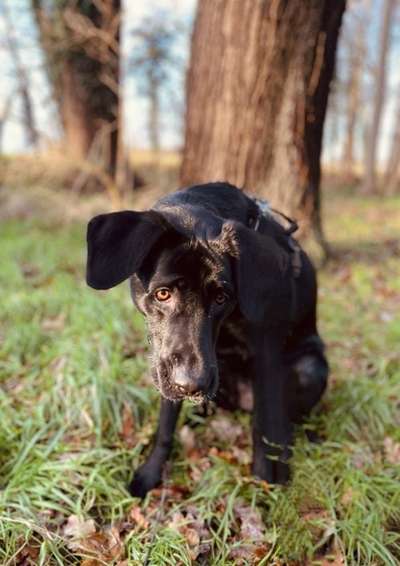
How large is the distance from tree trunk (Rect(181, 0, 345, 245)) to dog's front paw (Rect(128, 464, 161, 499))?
298cm

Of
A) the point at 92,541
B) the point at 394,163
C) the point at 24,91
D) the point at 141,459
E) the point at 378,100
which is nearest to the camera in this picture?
the point at 92,541

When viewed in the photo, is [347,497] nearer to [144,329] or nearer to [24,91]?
[144,329]

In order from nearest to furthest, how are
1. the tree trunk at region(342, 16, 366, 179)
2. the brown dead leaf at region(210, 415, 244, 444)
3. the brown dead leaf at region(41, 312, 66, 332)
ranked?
1. the brown dead leaf at region(210, 415, 244, 444)
2. the brown dead leaf at region(41, 312, 66, 332)
3. the tree trunk at region(342, 16, 366, 179)

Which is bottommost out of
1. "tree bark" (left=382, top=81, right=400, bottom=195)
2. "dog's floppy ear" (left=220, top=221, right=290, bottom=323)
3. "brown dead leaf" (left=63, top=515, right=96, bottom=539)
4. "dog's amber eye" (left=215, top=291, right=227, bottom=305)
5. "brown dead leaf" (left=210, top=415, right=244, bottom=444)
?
"tree bark" (left=382, top=81, right=400, bottom=195)

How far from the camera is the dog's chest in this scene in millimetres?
2283

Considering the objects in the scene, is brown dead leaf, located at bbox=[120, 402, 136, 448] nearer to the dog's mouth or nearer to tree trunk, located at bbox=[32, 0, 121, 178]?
the dog's mouth

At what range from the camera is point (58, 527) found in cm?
215

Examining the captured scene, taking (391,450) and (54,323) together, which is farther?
(54,323)

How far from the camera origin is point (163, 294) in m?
1.89

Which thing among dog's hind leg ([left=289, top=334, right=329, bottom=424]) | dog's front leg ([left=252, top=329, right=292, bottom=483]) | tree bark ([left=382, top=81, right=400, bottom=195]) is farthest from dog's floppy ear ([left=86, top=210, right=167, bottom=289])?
tree bark ([left=382, top=81, right=400, bottom=195])

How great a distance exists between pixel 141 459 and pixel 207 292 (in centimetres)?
119

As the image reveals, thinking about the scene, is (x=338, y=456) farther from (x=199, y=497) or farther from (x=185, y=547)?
(x=185, y=547)

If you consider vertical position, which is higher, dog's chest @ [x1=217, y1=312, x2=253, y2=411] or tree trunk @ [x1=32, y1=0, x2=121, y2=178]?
tree trunk @ [x1=32, y1=0, x2=121, y2=178]

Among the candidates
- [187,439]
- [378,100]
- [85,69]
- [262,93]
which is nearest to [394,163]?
[378,100]
